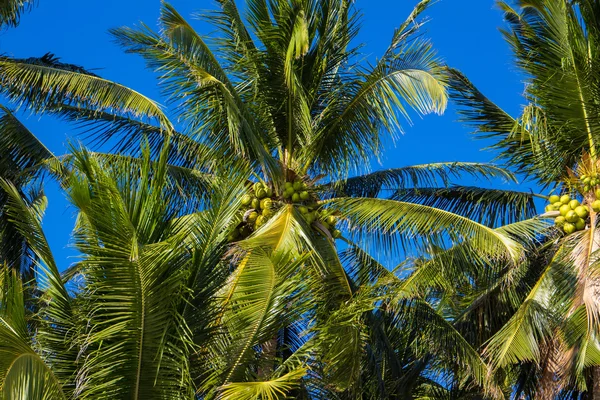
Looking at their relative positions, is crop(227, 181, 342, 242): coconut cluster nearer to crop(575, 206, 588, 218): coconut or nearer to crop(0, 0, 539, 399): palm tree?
crop(0, 0, 539, 399): palm tree

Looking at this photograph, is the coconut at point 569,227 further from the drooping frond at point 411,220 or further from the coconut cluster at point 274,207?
the coconut cluster at point 274,207

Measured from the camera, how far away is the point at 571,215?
15.8 m

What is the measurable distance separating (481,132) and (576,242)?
3196 millimetres

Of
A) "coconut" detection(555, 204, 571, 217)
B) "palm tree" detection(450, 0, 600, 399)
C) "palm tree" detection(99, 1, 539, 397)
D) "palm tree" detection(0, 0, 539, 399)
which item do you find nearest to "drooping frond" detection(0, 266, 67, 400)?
"palm tree" detection(0, 0, 539, 399)

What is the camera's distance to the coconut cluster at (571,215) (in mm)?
15812

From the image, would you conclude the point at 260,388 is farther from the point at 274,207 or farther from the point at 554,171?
the point at 554,171

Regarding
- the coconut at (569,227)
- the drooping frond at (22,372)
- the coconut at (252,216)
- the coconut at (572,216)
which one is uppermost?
the coconut at (252,216)

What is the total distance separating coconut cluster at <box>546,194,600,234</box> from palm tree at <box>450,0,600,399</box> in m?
0.06

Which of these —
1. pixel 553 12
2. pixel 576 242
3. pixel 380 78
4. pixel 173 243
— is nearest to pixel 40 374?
pixel 173 243

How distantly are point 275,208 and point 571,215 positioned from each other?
4556 mm

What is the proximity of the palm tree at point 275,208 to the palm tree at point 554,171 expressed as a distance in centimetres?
71

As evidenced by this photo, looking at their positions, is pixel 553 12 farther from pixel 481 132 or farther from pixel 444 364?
pixel 444 364

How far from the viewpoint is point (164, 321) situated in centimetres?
1010

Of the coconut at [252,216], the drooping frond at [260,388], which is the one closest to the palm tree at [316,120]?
the coconut at [252,216]
